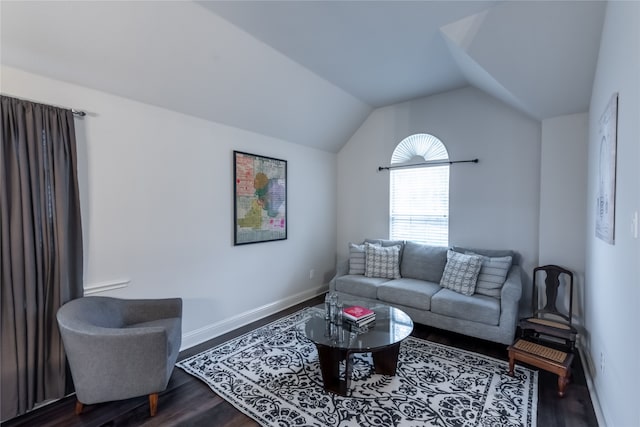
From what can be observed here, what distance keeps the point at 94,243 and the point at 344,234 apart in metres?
3.45

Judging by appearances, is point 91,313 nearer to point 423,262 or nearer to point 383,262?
point 383,262

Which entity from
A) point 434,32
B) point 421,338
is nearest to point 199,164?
point 434,32

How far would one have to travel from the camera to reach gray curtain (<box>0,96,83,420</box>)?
194cm

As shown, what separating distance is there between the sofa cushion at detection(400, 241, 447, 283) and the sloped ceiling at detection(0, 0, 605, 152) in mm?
1874

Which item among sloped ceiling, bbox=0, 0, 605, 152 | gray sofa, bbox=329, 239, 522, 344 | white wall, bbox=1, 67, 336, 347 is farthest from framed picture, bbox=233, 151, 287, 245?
gray sofa, bbox=329, 239, 522, 344

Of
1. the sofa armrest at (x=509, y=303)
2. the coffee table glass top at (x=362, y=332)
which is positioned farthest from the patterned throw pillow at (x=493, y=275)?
the coffee table glass top at (x=362, y=332)

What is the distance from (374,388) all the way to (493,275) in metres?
1.81

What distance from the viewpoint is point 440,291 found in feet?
10.9

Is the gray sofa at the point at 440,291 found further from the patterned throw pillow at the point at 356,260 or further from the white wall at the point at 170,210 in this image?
the white wall at the point at 170,210

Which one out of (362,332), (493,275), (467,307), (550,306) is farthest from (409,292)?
(550,306)

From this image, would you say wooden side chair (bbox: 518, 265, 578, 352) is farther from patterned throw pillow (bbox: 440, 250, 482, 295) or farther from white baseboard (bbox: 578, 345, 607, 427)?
patterned throw pillow (bbox: 440, 250, 482, 295)

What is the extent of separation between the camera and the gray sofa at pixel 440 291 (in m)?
2.89

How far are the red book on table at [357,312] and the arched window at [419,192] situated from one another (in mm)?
1929

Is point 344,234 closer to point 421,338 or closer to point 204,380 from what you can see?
point 421,338
